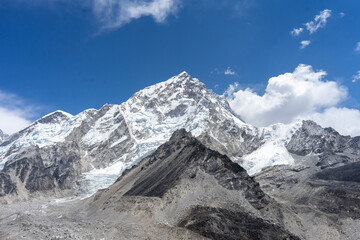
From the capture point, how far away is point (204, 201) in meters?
79.6

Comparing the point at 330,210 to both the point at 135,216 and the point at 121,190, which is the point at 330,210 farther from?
the point at 121,190

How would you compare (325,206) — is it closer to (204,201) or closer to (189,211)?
(204,201)

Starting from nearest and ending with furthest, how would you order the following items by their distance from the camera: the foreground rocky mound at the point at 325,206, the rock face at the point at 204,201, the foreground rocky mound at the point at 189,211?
the foreground rocky mound at the point at 189,211
the rock face at the point at 204,201
the foreground rocky mound at the point at 325,206

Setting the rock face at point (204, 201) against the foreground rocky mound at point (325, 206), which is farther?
the foreground rocky mound at point (325, 206)

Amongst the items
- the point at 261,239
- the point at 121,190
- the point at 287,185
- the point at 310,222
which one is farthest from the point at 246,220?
the point at 287,185

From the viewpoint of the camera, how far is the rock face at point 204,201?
221 feet

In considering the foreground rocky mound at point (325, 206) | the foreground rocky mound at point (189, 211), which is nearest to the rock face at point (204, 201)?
the foreground rocky mound at point (189, 211)

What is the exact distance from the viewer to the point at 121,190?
378 feet

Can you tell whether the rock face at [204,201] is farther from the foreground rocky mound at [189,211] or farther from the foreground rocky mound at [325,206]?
the foreground rocky mound at [325,206]

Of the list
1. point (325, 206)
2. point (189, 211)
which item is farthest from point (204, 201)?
point (325, 206)

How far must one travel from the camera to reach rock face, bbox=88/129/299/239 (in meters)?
67.2

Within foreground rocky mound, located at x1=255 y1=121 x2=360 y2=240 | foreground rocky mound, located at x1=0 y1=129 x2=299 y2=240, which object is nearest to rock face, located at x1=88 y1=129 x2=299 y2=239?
foreground rocky mound, located at x1=0 y1=129 x2=299 y2=240

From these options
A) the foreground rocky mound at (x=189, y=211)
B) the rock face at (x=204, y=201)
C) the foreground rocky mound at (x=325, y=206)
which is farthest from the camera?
the foreground rocky mound at (x=325, y=206)

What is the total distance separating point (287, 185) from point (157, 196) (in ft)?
313
